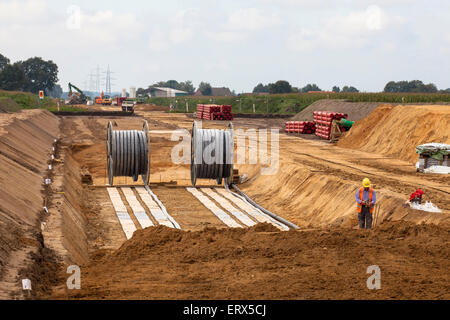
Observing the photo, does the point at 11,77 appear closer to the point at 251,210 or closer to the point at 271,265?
the point at 251,210

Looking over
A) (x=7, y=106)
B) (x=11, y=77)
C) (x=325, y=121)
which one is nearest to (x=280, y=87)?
(x=11, y=77)

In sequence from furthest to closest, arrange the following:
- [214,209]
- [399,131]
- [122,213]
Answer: [399,131]
[214,209]
[122,213]

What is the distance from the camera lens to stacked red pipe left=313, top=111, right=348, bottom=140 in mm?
38219

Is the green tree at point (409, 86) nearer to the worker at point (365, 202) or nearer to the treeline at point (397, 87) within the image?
the treeline at point (397, 87)

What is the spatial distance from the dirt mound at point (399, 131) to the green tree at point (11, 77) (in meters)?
101

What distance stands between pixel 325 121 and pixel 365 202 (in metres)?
26.9

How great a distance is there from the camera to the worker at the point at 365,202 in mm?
12445

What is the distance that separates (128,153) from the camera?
20.9 m

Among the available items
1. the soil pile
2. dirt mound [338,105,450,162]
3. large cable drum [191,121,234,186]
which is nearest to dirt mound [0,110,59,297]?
the soil pile

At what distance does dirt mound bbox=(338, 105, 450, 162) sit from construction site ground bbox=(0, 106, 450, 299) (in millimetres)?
7925

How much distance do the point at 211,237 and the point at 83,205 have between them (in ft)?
26.2

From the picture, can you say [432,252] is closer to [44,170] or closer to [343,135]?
[44,170]

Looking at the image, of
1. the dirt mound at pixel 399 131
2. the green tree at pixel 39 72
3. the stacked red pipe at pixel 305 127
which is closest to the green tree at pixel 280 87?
the green tree at pixel 39 72
